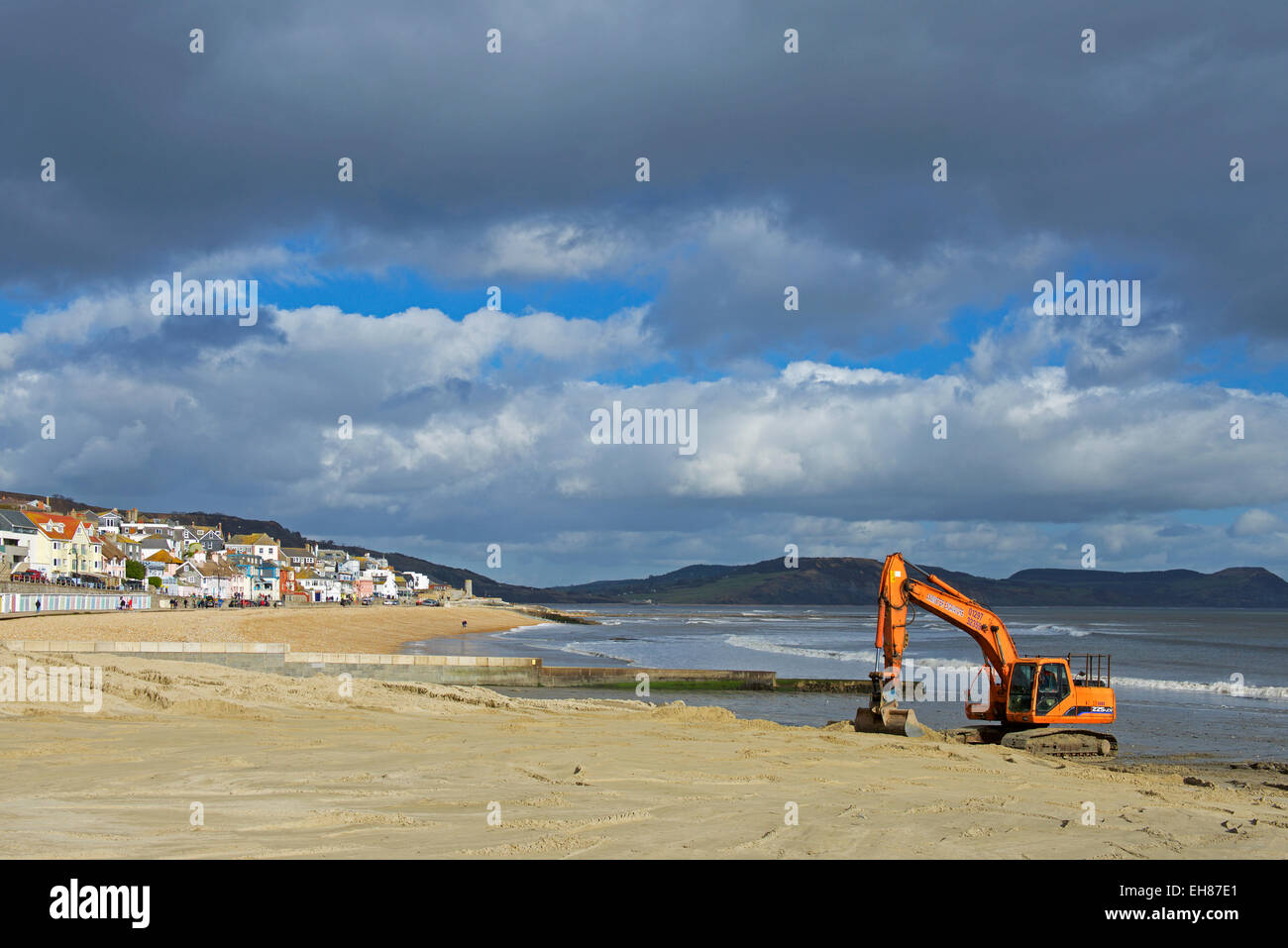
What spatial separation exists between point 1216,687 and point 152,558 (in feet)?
428

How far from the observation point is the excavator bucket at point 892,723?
20783 millimetres

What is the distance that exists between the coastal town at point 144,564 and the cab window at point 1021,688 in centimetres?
6576

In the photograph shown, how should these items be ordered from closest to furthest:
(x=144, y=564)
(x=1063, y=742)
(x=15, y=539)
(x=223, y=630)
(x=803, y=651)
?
(x=1063, y=742) < (x=223, y=630) < (x=803, y=651) < (x=15, y=539) < (x=144, y=564)

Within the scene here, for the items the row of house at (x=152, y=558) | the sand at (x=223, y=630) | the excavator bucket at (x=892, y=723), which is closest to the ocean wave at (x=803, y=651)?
the sand at (x=223, y=630)

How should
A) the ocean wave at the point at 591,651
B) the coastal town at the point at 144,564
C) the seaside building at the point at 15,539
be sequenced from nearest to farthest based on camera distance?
the ocean wave at the point at 591,651, the seaside building at the point at 15,539, the coastal town at the point at 144,564

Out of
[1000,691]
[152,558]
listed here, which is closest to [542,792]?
[1000,691]

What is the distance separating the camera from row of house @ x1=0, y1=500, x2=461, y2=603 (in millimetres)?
101500

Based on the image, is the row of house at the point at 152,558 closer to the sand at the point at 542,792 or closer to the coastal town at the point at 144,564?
the coastal town at the point at 144,564

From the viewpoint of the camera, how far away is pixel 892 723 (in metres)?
20.9

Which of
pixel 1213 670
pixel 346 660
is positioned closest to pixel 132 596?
pixel 346 660

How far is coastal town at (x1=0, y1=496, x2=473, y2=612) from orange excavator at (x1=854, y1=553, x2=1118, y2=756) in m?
64.0

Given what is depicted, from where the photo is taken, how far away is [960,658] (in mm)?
56500

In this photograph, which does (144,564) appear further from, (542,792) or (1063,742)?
(542,792)

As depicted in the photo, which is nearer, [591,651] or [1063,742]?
[1063,742]
